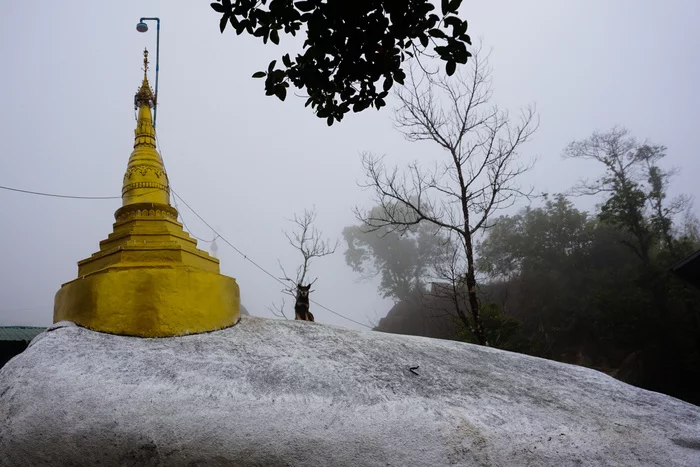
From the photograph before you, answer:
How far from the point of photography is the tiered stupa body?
4.28m

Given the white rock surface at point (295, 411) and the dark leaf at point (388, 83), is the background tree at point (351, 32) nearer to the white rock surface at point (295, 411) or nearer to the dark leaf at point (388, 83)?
the dark leaf at point (388, 83)

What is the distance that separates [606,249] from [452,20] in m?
21.4

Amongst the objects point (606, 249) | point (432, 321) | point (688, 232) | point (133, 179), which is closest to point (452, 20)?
point (133, 179)

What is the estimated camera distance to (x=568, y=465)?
3.42m

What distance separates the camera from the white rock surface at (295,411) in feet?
10.4

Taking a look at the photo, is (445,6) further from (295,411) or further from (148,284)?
(148,284)

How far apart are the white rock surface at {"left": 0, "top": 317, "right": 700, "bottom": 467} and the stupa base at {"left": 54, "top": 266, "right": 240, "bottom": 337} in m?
0.14

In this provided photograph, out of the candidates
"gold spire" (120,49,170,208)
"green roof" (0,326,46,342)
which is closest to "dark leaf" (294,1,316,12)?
"gold spire" (120,49,170,208)

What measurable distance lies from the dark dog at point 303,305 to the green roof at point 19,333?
7.04 meters

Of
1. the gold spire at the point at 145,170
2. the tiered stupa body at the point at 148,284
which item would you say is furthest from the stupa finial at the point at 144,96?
the tiered stupa body at the point at 148,284

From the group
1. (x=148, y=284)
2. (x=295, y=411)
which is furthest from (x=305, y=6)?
(x=148, y=284)

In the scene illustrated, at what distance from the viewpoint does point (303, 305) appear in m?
6.43

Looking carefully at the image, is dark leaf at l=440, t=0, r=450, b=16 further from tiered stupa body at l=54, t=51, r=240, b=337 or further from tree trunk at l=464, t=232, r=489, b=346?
tree trunk at l=464, t=232, r=489, b=346

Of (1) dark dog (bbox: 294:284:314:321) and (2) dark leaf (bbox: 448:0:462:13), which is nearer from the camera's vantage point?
(2) dark leaf (bbox: 448:0:462:13)
